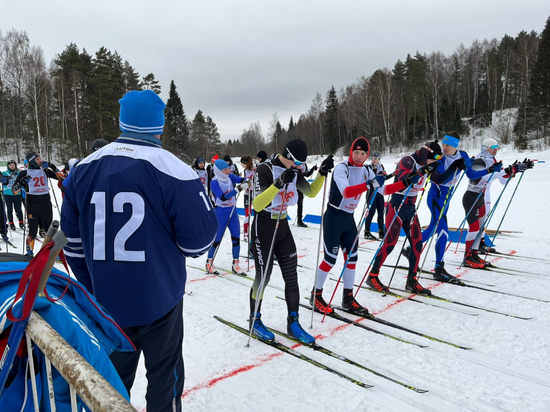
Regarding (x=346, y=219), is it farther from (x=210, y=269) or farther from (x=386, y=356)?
(x=210, y=269)

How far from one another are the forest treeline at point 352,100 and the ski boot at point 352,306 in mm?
26287

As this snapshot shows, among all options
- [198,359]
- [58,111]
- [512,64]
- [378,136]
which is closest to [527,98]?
[512,64]

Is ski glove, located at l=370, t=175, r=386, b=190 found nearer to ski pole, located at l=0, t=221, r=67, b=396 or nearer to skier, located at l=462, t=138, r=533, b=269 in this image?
skier, located at l=462, t=138, r=533, b=269

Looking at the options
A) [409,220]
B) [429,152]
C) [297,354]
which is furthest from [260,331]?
[429,152]

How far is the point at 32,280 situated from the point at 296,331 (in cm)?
290

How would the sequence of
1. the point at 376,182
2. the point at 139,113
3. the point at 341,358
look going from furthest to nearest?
1. the point at 376,182
2. the point at 341,358
3. the point at 139,113

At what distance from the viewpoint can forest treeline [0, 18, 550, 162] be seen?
3044 centimetres

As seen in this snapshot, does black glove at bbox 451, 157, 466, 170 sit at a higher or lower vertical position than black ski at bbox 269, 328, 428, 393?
higher

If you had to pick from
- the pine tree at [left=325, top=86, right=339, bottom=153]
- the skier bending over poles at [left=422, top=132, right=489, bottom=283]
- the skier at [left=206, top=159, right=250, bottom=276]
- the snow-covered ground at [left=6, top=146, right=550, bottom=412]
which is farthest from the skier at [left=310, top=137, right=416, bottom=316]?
the pine tree at [left=325, top=86, right=339, bottom=153]

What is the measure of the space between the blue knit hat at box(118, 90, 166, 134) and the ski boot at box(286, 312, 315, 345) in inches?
97.3

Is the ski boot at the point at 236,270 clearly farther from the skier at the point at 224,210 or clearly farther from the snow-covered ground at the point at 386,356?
the snow-covered ground at the point at 386,356

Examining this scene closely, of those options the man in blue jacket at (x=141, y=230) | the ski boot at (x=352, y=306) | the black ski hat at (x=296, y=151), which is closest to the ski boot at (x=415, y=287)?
the ski boot at (x=352, y=306)

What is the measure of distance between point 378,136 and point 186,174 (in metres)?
43.9

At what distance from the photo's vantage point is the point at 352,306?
4.12 meters
